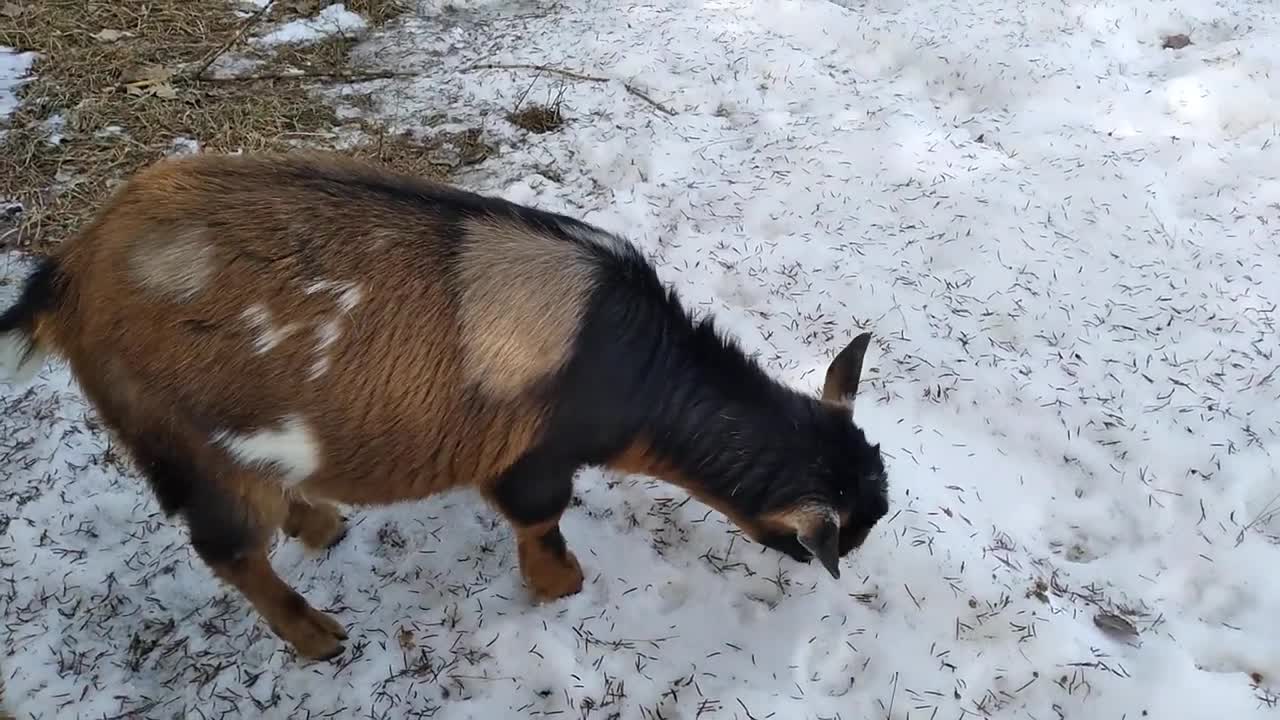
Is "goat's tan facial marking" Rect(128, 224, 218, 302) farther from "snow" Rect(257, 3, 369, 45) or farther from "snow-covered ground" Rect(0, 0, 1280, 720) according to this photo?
"snow" Rect(257, 3, 369, 45)

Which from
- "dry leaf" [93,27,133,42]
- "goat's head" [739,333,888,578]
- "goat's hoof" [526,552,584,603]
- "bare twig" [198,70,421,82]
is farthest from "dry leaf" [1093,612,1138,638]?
"dry leaf" [93,27,133,42]

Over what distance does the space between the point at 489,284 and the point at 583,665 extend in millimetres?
1509

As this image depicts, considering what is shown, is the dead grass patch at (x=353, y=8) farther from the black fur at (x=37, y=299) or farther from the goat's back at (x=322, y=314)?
the black fur at (x=37, y=299)

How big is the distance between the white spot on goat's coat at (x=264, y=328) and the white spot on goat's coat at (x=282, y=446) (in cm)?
25

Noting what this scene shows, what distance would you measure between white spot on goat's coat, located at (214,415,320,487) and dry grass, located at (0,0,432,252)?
9.20 ft

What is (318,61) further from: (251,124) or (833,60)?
(833,60)

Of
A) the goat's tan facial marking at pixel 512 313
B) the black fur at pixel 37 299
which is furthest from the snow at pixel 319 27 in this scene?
the goat's tan facial marking at pixel 512 313

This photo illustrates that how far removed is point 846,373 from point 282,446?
1.94m

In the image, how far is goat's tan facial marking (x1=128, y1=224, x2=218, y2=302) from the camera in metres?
2.64

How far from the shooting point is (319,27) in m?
6.40

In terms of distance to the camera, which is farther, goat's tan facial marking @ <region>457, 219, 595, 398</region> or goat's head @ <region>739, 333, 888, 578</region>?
goat's head @ <region>739, 333, 888, 578</region>

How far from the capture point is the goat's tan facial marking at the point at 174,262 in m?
2.64

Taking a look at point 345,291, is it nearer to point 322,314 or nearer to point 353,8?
point 322,314

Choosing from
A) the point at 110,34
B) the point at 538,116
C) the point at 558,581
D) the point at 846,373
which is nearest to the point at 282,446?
the point at 558,581
